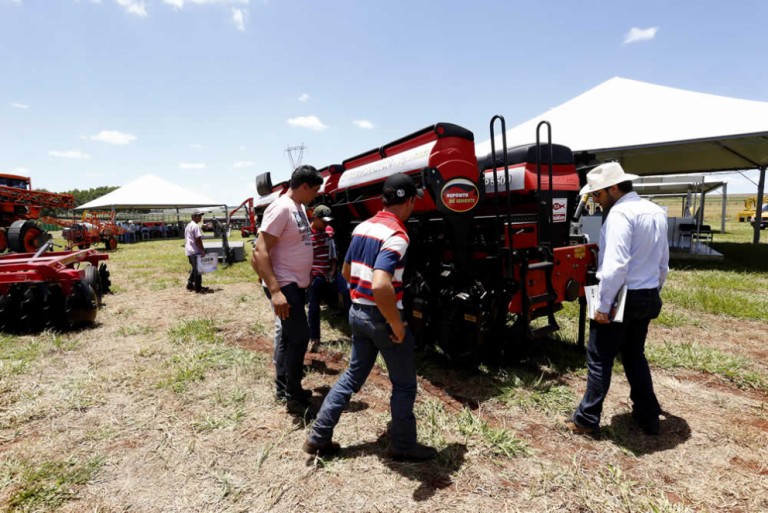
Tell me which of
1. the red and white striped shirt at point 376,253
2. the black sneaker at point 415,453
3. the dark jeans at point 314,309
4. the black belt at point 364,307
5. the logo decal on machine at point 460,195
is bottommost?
the black sneaker at point 415,453

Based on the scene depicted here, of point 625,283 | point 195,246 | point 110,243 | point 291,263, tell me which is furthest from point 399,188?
point 110,243

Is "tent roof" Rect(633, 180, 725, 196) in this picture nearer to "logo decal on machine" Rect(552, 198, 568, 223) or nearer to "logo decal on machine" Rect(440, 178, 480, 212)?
"logo decal on machine" Rect(552, 198, 568, 223)

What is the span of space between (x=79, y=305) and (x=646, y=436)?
23.2 feet

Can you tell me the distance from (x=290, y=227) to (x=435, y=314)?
72.9 inches

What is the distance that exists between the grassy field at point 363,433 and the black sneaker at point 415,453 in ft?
0.16

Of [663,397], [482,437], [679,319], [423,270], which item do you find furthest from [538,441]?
[679,319]

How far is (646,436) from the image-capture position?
3018mm

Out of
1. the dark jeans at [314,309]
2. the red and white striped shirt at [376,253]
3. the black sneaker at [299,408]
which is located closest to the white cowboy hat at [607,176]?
the red and white striped shirt at [376,253]

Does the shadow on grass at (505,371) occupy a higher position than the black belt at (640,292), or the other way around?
the black belt at (640,292)

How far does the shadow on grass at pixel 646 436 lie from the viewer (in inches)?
113

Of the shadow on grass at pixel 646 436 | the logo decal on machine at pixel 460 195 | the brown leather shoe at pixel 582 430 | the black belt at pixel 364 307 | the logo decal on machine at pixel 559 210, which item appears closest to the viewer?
the black belt at pixel 364 307

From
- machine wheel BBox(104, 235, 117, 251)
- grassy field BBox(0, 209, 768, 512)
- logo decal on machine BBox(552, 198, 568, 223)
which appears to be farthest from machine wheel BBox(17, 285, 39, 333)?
machine wheel BBox(104, 235, 117, 251)

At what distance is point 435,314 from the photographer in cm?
420

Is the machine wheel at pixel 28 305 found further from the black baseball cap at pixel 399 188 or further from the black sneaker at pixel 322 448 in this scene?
the black baseball cap at pixel 399 188
